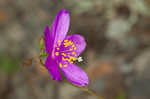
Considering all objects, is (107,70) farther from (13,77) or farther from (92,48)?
(13,77)

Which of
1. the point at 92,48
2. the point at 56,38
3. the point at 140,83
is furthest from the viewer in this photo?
the point at 92,48

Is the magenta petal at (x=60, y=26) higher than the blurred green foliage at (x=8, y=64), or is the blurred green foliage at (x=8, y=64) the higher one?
the magenta petal at (x=60, y=26)

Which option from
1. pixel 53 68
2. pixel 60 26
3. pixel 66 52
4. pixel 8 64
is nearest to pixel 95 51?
pixel 8 64

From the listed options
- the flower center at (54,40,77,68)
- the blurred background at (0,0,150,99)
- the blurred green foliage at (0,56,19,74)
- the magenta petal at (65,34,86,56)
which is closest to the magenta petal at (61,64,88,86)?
the flower center at (54,40,77,68)

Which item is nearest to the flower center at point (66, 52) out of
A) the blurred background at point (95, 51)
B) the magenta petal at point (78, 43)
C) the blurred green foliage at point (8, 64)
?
the magenta petal at point (78, 43)

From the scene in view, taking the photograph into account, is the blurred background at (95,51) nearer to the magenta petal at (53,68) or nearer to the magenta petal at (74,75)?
the magenta petal at (74,75)

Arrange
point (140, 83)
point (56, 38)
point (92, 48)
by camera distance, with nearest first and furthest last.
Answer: point (56, 38) < point (140, 83) < point (92, 48)

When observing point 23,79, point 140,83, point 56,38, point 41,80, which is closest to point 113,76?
point 140,83
